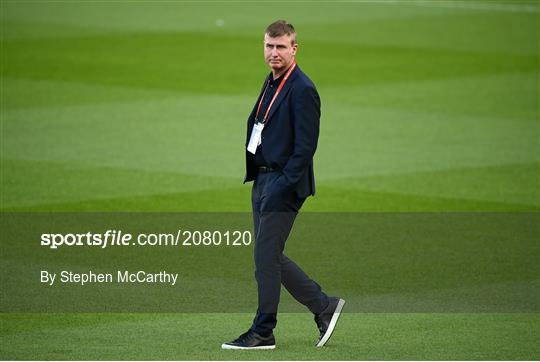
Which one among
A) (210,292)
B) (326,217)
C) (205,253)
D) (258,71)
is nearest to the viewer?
(210,292)

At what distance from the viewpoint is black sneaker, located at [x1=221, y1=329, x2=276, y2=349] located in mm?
9156

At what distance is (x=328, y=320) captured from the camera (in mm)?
9391

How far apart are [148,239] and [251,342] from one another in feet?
13.6

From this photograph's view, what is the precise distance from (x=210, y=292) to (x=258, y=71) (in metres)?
14.4

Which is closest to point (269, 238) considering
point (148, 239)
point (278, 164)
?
point (278, 164)

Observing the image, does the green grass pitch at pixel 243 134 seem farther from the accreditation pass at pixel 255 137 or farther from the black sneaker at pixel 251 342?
the accreditation pass at pixel 255 137

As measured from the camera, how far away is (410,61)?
87.8ft

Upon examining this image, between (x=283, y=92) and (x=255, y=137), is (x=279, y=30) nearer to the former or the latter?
(x=283, y=92)

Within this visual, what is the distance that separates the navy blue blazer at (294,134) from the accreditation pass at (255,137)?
37mm

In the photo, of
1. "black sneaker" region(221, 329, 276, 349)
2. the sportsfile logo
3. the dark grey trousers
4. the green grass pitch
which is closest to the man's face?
the dark grey trousers

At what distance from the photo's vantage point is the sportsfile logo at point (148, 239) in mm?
12883

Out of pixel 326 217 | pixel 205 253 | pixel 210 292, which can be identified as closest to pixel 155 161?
pixel 326 217

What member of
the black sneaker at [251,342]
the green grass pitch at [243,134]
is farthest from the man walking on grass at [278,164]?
the green grass pitch at [243,134]

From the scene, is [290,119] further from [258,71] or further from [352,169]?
[258,71]
